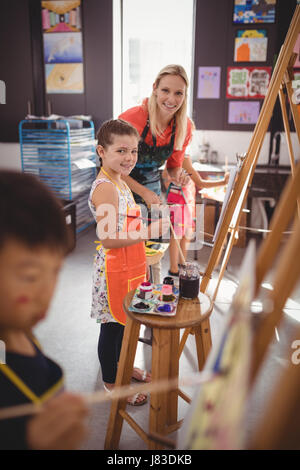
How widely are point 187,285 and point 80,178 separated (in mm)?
3331

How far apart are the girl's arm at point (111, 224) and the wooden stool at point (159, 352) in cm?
21

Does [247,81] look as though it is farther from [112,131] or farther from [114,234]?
[114,234]

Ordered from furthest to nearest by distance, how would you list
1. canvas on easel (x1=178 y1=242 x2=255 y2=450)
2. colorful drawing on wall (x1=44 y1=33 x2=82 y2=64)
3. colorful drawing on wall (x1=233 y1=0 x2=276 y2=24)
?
colorful drawing on wall (x1=44 y1=33 x2=82 y2=64), colorful drawing on wall (x1=233 y1=0 x2=276 y2=24), canvas on easel (x1=178 y1=242 x2=255 y2=450)

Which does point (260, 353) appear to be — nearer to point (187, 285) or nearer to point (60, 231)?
point (60, 231)

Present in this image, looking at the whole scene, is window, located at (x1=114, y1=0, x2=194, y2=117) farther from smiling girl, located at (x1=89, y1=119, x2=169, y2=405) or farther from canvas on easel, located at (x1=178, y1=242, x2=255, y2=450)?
canvas on easel, located at (x1=178, y1=242, x2=255, y2=450)

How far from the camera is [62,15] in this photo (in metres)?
4.47

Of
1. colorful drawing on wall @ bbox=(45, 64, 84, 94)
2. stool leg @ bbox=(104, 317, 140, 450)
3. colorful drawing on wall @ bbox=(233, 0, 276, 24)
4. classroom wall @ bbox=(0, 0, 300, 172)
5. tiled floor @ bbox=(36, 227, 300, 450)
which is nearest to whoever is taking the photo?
stool leg @ bbox=(104, 317, 140, 450)

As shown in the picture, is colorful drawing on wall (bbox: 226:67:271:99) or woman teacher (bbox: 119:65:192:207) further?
colorful drawing on wall (bbox: 226:67:271:99)

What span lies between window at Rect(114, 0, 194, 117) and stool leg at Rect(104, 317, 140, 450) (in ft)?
11.9

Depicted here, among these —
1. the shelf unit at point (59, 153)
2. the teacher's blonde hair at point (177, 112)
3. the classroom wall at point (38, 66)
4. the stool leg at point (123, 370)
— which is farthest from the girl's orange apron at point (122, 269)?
the classroom wall at point (38, 66)

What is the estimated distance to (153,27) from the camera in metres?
→ 4.45

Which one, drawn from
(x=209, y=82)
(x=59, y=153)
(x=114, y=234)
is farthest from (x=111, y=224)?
(x=209, y=82)

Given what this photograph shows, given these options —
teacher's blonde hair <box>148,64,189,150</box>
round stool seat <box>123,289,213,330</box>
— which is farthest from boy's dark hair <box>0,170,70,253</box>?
teacher's blonde hair <box>148,64,189,150</box>

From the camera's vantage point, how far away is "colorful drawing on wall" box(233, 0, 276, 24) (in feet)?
13.5
